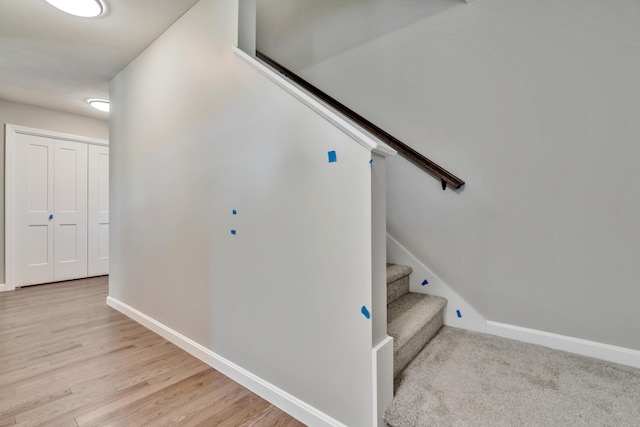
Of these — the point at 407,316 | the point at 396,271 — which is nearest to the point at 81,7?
the point at 396,271

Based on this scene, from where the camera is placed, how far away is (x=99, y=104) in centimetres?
389

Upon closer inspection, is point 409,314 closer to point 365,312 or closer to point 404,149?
point 365,312

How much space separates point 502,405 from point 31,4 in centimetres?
358

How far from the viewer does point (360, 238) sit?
1.28m

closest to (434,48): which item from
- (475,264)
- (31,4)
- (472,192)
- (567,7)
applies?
(567,7)

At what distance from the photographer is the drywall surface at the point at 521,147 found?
147 centimetres

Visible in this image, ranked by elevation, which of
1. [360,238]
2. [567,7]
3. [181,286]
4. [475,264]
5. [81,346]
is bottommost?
[81,346]

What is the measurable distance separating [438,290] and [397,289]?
1.08 feet

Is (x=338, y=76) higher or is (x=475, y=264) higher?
(x=338, y=76)

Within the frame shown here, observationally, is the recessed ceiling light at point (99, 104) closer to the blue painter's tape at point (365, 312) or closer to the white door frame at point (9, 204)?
the white door frame at point (9, 204)

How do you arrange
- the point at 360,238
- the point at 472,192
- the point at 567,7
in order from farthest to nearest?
the point at 472,192 → the point at 567,7 → the point at 360,238

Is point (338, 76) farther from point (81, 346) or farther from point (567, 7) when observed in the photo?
point (81, 346)

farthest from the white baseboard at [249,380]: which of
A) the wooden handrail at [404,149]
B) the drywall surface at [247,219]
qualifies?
the wooden handrail at [404,149]

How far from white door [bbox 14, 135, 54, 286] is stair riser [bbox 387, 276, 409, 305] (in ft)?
15.4
